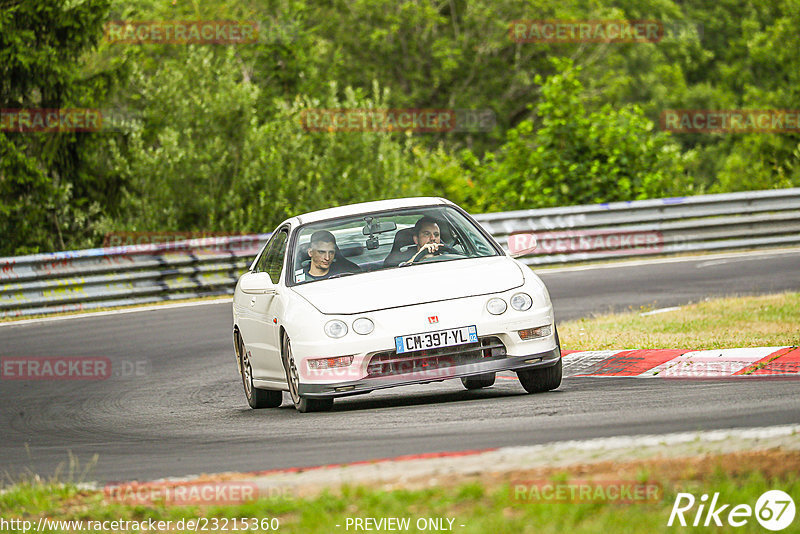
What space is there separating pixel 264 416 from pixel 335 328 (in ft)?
3.83

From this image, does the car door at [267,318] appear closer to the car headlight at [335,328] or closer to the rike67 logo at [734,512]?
the car headlight at [335,328]

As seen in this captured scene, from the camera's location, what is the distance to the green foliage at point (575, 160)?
24.6 meters

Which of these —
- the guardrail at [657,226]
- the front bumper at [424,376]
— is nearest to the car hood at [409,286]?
the front bumper at [424,376]

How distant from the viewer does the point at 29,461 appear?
743 cm

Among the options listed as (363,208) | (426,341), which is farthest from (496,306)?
(363,208)

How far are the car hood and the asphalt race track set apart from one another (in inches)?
29.3

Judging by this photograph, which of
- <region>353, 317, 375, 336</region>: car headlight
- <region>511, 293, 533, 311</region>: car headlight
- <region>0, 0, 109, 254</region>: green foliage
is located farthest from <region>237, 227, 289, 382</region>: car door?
<region>0, 0, 109, 254</region>: green foliage

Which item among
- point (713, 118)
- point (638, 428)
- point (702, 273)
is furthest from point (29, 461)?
point (713, 118)

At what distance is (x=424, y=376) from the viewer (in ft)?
26.7

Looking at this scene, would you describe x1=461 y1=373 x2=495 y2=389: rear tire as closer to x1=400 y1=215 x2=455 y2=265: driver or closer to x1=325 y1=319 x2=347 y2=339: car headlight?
x1=400 y1=215 x2=455 y2=265: driver

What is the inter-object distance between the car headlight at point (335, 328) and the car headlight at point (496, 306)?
3.18ft

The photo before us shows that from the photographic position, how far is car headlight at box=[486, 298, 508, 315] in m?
8.26

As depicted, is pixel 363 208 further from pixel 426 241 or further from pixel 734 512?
pixel 734 512

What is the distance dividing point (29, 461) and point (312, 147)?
1979cm
